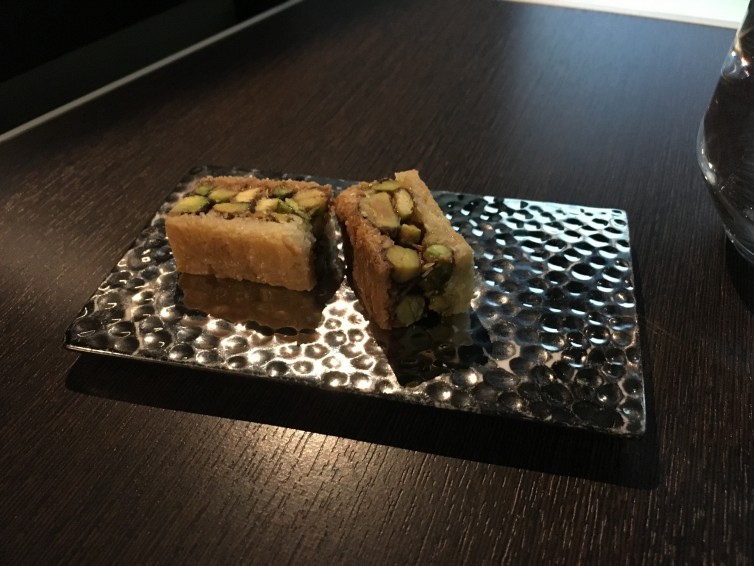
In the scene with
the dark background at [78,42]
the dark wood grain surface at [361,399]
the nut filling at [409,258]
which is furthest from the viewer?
the dark background at [78,42]

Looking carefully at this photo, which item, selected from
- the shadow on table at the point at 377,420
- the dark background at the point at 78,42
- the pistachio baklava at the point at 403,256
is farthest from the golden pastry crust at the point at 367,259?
the dark background at the point at 78,42

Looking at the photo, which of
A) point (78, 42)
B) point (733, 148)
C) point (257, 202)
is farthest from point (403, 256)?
point (78, 42)

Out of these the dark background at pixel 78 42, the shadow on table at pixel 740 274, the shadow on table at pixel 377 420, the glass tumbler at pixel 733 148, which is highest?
the glass tumbler at pixel 733 148

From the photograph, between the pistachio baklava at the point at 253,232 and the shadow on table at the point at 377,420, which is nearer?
the shadow on table at the point at 377,420

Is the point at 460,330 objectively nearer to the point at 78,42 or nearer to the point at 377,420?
the point at 377,420

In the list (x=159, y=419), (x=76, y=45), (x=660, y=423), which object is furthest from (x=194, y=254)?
(x=76, y=45)

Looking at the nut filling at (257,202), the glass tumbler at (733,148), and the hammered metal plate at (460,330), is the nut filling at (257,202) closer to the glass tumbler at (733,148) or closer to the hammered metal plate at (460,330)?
the hammered metal plate at (460,330)

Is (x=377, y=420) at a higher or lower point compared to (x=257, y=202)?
lower
